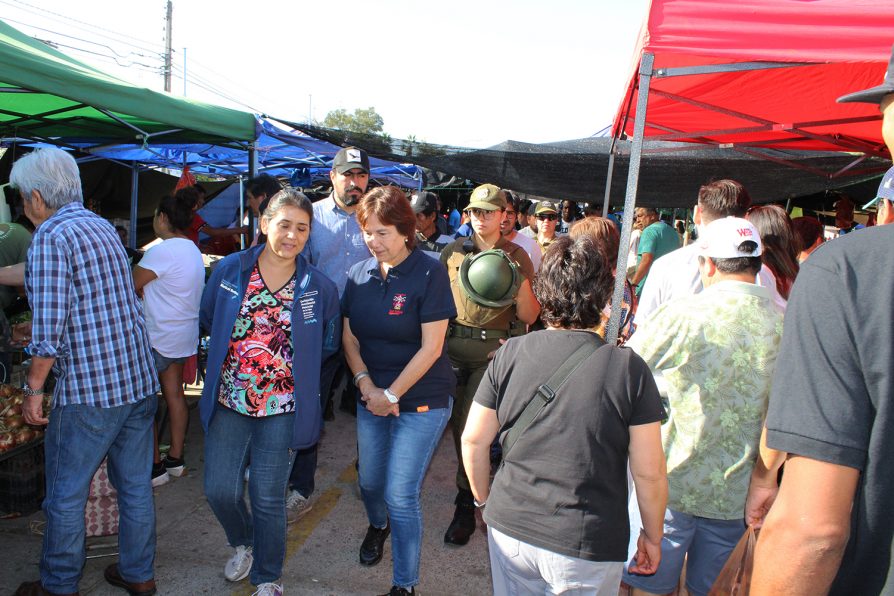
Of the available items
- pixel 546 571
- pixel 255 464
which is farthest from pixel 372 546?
pixel 546 571

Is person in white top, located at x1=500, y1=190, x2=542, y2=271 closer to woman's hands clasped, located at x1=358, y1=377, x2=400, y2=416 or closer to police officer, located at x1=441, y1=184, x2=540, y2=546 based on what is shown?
police officer, located at x1=441, y1=184, x2=540, y2=546

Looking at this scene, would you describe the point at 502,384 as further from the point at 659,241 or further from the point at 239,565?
the point at 659,241

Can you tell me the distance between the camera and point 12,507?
332 cm

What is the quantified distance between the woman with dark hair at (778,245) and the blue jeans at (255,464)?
2.56 meters

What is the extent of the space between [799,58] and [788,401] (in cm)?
208

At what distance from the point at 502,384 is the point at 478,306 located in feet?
5.04

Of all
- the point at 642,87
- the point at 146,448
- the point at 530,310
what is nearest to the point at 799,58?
the point at 642,87

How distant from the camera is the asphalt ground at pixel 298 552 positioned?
3168 millimetres

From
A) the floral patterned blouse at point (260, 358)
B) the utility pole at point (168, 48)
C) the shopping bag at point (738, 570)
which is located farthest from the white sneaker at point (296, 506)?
the utility pole at point (168, 48)

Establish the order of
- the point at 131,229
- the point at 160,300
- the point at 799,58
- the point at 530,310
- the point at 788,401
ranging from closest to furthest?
the point at 788,401 → the point at 799,58 → the point at 530,310 → the point at 160,300 → the point at 131,229

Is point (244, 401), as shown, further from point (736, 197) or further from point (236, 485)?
point (736, 197)

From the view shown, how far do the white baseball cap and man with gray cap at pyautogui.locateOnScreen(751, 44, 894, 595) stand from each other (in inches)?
44.0

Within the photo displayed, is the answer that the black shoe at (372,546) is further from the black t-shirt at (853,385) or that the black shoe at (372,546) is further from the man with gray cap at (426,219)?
the black t-shirt at (853,385)

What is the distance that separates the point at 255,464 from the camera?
2.80 meters
